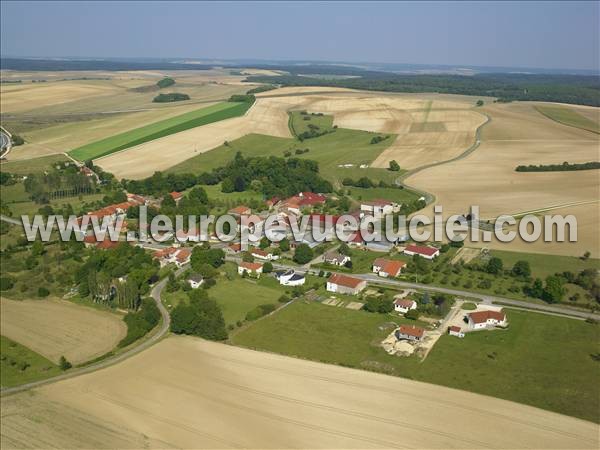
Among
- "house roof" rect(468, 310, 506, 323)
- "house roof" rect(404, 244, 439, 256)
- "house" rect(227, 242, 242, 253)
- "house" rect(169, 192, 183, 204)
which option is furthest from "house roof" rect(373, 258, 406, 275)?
"house" rect(169, 192, 183, 204)

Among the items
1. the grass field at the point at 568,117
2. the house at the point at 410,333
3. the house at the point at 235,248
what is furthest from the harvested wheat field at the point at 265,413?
the grass field at the point at 568,117

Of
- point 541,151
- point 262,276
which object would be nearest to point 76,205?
point 262,276

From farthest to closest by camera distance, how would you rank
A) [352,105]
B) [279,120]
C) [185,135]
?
1. [352,105]
2. [279,120]
3. [185,135]

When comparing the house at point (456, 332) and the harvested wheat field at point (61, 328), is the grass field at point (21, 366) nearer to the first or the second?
the harvested wheat field at point (61, 328)

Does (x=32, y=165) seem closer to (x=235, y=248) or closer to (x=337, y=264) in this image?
(x=235, y=248)

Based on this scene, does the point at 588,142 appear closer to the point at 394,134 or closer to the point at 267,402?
the point at 394,134
